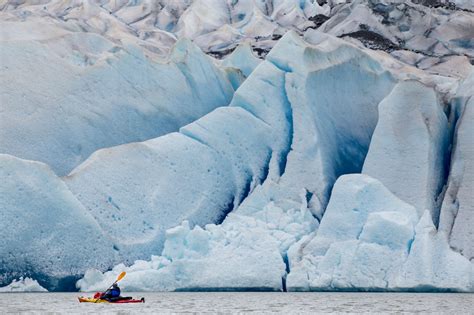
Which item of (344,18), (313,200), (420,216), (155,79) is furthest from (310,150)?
(344,18)

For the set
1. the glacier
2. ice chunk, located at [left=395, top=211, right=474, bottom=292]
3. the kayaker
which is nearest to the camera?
the kayaker

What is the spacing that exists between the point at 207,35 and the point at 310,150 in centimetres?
3303

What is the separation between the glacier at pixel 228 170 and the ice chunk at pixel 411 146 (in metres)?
0.04

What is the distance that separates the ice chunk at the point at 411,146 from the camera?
21672mm

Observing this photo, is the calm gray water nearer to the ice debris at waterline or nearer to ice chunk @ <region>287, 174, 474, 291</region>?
the ice debris at waterline

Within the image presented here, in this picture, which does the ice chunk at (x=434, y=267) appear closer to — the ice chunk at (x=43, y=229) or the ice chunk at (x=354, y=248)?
the ice chunk at (x=354, y=248)

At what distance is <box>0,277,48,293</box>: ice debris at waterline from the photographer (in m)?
18.6

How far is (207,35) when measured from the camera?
179ft

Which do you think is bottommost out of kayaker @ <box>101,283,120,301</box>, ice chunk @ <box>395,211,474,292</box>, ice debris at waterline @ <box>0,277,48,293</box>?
ice debris at waterline @ <box>0,277,48,293</box>

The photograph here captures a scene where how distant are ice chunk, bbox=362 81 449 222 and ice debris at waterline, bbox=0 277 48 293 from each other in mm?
8607

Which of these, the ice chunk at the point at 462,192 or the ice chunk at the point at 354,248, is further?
the ice chunk at the point at 462,192

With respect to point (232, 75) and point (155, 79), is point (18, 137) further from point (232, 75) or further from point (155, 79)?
point (232, 75)

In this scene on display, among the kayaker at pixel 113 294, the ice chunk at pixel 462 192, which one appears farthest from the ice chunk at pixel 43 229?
the ice chunk at pixel 462 192

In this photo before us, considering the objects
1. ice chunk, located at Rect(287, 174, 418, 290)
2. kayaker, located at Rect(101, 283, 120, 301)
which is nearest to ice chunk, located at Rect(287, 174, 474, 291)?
ice chunk, located at Rect(287, 174, 418, 290)
